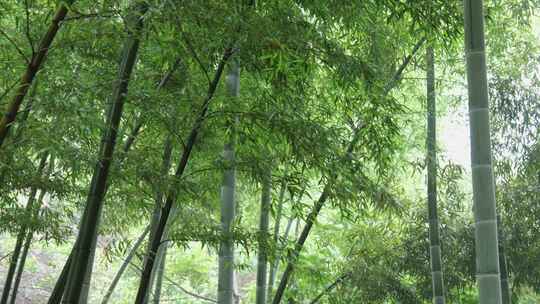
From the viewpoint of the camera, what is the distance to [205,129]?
360 cm

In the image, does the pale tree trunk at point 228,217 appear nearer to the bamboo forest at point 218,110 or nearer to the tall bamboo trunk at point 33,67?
the bamboo forest at point 218,110

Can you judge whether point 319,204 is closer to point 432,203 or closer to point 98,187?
point 432,203

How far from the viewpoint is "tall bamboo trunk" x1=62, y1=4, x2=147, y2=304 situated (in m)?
2.86

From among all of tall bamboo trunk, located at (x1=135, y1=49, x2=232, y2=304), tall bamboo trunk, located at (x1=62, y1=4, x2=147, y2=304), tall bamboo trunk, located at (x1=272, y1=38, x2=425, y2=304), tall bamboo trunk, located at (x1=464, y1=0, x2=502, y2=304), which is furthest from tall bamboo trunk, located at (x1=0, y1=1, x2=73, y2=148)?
tall bamboo trunk, located at (x1=464, y1=0, x2=502, y2=304)

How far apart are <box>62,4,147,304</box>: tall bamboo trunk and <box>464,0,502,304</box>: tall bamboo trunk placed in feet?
5.04

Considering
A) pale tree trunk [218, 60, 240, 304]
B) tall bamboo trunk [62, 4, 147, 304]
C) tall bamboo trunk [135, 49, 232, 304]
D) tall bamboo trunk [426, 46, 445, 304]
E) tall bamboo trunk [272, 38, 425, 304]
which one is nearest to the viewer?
tall bamboo trunk [62, 4, 147, 304]

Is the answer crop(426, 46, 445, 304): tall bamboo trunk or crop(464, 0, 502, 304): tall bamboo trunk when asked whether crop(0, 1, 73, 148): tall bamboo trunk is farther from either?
crop(426, 46, 445, 304): tall bamboo trunk

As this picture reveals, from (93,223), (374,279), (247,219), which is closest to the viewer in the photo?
(93,223)

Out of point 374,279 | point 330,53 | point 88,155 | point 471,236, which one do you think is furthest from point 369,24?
point 471,236

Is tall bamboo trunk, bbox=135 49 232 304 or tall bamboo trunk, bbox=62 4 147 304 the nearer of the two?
tall bamboo trunk, bbox=62 4 147 304

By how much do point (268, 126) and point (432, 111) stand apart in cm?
260

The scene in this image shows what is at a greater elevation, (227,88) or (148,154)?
(227,88)

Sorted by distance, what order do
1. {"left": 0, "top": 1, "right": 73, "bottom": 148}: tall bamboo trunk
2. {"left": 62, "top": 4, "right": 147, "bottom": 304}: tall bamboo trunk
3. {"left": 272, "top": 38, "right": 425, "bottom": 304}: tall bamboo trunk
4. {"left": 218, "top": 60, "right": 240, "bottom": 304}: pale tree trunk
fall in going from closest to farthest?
{"left": 0, "top": 1, "right": 73, "bottom": 148}: tall bamboo trunk < {"left": 62, "top": 4, "right": 147, "bottom": 304}: tall bamboo trunk < {"left": 272, "top": 38, "right": 425, "bottom": 304}: tall bamboo trunk < {"left": 218, "top": 60, "right": 240, "bottom": 304}: pale tree trunk

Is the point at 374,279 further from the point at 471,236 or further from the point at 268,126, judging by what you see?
the point at 268,126
